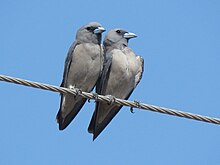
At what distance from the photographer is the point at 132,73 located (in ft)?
35.7

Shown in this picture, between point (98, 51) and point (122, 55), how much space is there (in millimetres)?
458

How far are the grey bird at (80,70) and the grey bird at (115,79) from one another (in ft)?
0.60

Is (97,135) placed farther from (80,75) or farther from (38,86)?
(38,86)

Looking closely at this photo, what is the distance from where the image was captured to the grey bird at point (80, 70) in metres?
10.6

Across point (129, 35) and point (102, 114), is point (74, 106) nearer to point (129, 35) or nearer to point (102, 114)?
point (102, 114)

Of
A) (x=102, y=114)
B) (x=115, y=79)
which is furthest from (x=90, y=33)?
(x=102, y=114)

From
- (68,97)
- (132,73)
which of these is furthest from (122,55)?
(68,97)

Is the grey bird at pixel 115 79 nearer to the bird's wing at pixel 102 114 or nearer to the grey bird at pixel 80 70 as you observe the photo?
the bird's wing at pixel 102 114

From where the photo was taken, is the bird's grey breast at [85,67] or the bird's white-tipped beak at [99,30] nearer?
the bird's grey breast at [85,67]

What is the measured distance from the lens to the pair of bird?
419 inches

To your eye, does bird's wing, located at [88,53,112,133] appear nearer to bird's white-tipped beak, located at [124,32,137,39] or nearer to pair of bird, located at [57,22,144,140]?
pair of bird, located at [57,22,144,140]

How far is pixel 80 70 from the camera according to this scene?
10602mm

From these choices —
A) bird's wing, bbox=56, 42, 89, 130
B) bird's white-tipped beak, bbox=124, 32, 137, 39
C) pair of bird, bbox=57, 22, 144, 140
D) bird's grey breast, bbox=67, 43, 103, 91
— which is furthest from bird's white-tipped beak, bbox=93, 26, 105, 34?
bird's white-tipped beak, bbox=124, 32, 137, 39

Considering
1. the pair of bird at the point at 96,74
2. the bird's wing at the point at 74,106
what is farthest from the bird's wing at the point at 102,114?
the bird's wing at the point at 74,106
